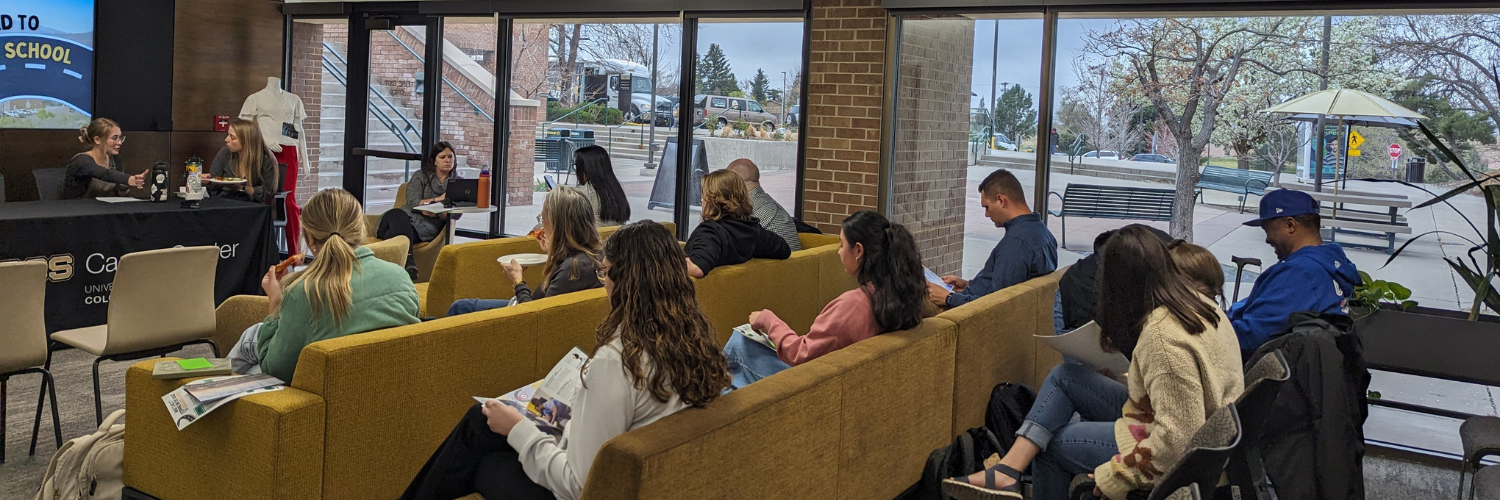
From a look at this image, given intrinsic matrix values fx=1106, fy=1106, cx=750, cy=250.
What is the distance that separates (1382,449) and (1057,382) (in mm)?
2702

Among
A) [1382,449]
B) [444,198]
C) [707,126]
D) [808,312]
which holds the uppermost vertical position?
[707,126]

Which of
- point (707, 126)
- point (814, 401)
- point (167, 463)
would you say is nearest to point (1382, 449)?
point (814, 401)

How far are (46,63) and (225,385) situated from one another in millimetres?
7085

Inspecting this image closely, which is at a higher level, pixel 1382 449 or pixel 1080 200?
pixel 1080 200

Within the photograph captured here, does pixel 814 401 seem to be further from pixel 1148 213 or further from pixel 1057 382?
pixel 1148 213

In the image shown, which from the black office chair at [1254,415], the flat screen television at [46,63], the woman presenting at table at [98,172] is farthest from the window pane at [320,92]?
the black office chair at [1254,415]

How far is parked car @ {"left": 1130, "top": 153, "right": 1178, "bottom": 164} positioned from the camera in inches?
245

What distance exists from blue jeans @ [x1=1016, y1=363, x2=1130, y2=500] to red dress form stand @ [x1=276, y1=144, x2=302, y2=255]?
6.43 metres

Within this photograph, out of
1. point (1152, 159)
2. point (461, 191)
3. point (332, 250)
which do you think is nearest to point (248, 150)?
point (461, 191)

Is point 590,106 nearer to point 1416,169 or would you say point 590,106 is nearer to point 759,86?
point 759,86

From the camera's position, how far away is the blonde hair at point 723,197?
4879 millimetres

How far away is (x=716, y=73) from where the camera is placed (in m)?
7.81

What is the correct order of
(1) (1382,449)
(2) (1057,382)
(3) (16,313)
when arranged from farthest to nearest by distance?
(1) (1382,449) < (3) (16,313) < (2) (1057,382)

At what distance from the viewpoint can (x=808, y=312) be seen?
5598 millimetres
